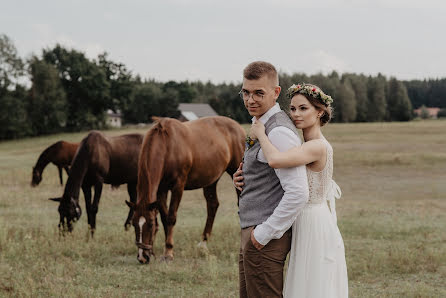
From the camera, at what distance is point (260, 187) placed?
10.4 ft

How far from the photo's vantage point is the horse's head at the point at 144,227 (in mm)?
6938

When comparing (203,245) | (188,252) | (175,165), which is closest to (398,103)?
(203,245)

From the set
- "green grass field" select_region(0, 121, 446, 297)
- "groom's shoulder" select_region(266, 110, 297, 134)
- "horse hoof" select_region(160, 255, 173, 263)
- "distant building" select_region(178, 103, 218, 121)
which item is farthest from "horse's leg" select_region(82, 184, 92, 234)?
"distant building" select_region(178, 103, 218, 121)

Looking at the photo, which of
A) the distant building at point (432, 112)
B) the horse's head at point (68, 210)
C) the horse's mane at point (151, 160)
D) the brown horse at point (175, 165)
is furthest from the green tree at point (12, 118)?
the distant building at point (432, 112)

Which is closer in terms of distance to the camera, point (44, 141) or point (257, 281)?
point (257, 281)

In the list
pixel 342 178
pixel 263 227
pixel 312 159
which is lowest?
pixel 342 178

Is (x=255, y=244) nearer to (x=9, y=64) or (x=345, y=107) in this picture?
(x=9, y=64)

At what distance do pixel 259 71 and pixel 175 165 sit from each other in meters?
4.98

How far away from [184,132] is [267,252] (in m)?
5.44

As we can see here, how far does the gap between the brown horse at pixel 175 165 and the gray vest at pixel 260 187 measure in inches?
157

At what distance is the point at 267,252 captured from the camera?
124 inches

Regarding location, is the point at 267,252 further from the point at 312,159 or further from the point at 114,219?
the point at 114,219

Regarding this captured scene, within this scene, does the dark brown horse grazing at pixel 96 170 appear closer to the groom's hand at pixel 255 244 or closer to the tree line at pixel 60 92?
the groom's hand at pixel 255 244

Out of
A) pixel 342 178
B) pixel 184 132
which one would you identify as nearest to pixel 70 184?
pixel 184 132
